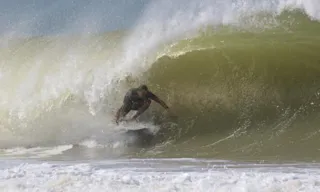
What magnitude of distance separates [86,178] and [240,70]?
567 cm

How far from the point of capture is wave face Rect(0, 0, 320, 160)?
26.6 ft

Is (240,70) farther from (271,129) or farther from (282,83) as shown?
(271,129)

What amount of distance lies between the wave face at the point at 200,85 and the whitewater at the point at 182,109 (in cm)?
3

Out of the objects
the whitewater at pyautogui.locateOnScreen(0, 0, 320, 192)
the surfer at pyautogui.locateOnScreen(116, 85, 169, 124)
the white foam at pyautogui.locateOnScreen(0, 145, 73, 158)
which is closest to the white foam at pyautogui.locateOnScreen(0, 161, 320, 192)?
the whitewater at pyautogui.locateOnScreen(0, 0, 320, 192)

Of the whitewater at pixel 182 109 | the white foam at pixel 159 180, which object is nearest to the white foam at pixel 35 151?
the whitewater at pixel 182 109

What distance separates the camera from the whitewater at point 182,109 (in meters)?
5.21

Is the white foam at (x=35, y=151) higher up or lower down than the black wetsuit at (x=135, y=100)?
lower down

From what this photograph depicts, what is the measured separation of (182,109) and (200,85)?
29.1 inches

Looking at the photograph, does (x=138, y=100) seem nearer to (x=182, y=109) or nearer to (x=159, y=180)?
(x=182, y=109)

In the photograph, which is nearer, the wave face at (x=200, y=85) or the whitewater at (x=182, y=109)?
the whitewater at (x=182, y=109)

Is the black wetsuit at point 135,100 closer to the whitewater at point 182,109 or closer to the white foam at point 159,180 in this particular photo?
the whitewater at point 182,109

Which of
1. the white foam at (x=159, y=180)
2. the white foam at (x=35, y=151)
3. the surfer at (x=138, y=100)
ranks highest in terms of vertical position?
the surfer at (x=138, y=100)

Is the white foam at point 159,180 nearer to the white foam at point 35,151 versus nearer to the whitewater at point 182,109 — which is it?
the whitewater at point 182,109

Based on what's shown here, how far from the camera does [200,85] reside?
996cm
